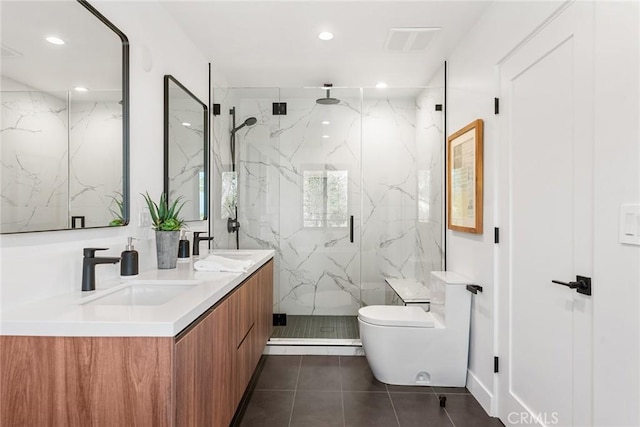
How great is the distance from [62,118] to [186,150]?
4.04 ft

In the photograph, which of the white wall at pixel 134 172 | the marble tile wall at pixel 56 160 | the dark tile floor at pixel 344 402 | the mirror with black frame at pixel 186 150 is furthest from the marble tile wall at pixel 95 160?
the dark tile floor at pixel 344 402

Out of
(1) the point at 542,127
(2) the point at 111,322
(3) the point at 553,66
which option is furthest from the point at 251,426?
(3) the point at 553,66

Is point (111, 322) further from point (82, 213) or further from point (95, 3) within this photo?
point (95, 3)

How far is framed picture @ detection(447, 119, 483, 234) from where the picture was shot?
7.57 feet

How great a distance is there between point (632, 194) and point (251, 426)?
2060 millimetres

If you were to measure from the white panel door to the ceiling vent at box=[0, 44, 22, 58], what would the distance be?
2072 millimetres

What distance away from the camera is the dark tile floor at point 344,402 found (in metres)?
2.05

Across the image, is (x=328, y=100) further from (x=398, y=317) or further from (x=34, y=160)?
(x=34, y=160)

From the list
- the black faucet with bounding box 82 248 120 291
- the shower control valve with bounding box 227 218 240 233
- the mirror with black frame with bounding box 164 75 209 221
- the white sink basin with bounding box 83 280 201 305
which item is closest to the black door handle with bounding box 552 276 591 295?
the white sink basin with bounding box 83 280 201 305

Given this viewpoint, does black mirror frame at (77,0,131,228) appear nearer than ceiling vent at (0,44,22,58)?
No

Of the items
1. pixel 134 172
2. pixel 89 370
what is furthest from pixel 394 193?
pixel 89 370

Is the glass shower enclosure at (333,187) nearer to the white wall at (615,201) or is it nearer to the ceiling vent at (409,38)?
the ceiling vent at (409,38)

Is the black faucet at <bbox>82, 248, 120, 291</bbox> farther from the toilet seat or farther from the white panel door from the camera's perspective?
the white panel door

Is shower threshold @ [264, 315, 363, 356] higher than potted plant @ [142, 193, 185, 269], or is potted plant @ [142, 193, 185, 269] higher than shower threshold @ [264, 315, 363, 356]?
potted plant @ [142, 193, 185, 269]
